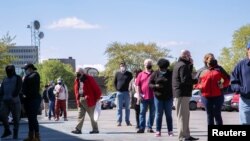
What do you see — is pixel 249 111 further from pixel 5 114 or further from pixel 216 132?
pixel 5 114

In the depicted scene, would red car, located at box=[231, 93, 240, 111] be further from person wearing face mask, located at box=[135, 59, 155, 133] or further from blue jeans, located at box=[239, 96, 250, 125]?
blue jeans, located at box=[239, 96, 250, 125]

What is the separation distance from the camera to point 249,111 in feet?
25.7

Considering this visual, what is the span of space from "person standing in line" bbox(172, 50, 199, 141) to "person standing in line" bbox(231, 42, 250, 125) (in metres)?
3.15

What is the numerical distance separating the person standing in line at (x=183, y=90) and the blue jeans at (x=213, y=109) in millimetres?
453

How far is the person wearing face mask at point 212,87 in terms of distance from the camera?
423 inches

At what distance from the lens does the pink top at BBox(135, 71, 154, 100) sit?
13836mm

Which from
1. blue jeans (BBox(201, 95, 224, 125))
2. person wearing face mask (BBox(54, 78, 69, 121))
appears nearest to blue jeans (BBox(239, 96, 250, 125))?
blue jeans (BBox(201, 95, 224, 125))

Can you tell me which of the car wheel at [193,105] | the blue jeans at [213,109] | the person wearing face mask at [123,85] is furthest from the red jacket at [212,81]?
the car wheel at [193,105]

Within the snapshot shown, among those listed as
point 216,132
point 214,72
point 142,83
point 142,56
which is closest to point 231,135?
point 216,132

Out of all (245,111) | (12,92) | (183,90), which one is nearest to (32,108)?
(12,92)

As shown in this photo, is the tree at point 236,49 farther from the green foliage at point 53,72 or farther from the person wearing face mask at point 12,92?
the person wearing face mask at point 12,92

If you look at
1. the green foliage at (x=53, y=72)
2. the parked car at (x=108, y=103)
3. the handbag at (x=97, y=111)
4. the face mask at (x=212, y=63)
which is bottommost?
the parked car at (x=108, y=103)

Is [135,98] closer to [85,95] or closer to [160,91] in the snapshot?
[85,95]

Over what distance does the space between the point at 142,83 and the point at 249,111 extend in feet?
20.6
